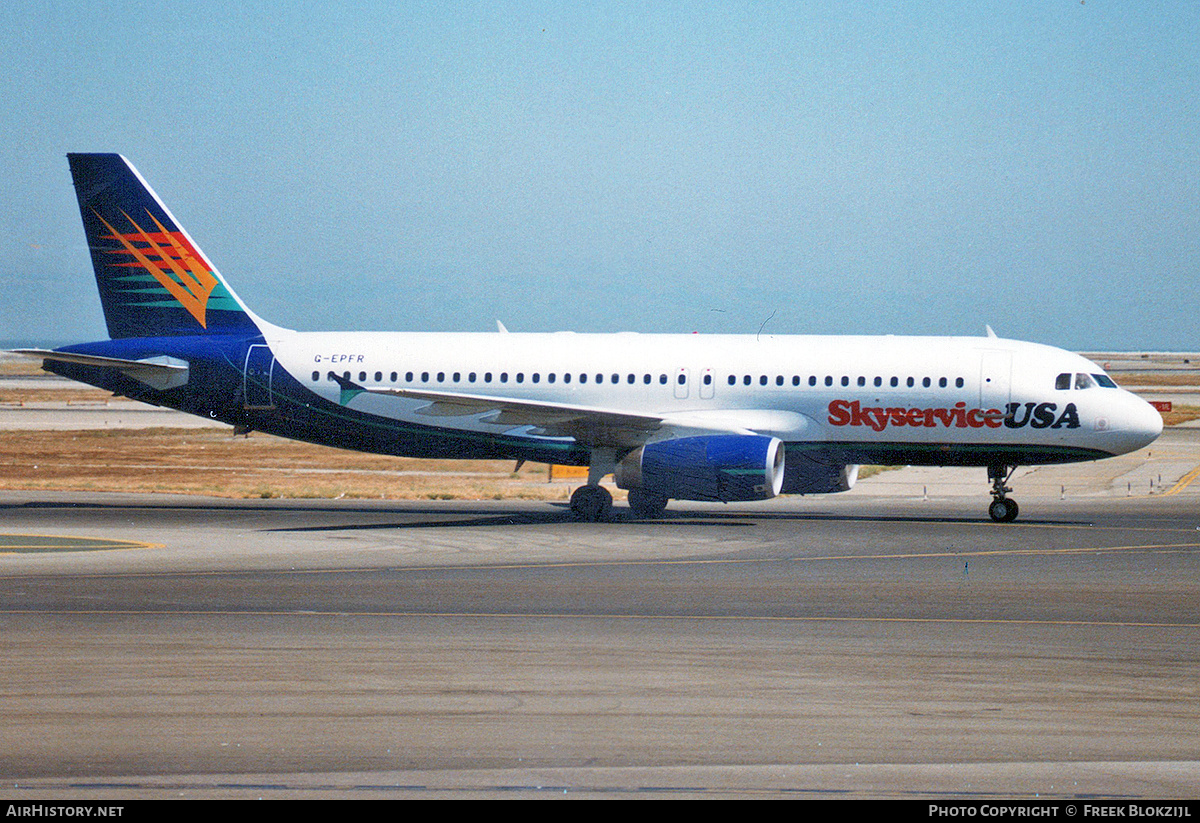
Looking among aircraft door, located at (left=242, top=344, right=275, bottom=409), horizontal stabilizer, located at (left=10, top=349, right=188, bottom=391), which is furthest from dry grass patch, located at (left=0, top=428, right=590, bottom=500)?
horizontal stabilizer, located at (left=10, top=349, right=188, bottom=391)

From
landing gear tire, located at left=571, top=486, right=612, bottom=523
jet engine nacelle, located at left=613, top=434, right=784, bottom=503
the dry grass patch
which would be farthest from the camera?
the dry grass patch

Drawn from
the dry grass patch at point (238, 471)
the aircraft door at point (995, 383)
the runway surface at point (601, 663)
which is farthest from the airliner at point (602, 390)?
the dry grass patch at point (238, 471)

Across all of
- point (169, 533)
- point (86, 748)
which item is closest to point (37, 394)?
point (169, 533)

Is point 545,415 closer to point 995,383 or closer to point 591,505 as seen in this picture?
point 591,505

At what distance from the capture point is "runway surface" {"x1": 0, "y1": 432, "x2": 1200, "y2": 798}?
10062 millimetres

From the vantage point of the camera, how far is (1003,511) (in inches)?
1145

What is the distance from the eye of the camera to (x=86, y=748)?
10.6 m

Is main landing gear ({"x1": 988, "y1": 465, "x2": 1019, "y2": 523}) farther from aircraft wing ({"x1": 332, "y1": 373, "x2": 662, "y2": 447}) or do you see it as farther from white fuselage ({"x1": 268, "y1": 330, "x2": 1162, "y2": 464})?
aircraft wing ({"x1": 332, "y1": 373, "x2": 662, "y2": 447})

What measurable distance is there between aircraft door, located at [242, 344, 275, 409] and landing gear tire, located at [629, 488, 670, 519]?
8952mm

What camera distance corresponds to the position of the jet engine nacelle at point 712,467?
1090 inches

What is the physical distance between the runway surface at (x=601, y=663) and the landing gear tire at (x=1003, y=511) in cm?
224
